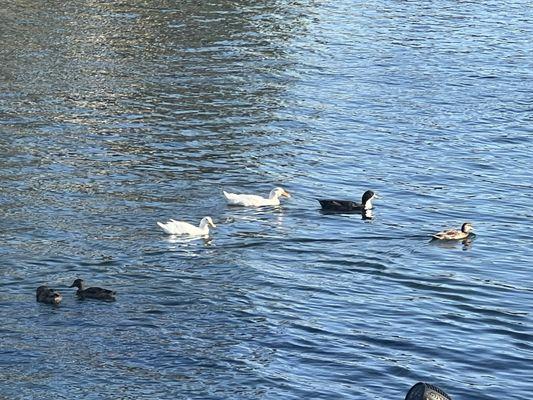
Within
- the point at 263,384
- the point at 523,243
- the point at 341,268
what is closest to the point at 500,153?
the point at 523,243

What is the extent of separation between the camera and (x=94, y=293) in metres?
19.3

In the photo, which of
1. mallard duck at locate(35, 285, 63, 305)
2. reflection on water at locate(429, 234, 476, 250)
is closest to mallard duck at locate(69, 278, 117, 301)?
mallard duck at locate(35, 285, 63, 305)

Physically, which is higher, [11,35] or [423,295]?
[11,35]

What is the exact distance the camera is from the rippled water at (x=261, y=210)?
17500 mm

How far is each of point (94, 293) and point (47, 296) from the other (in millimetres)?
698

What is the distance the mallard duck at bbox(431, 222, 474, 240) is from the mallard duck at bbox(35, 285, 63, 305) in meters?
7.64

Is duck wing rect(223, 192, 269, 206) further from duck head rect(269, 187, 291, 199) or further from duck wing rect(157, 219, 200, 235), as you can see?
duck wing rect(157, 219, 200, 235)

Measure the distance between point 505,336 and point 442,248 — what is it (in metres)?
4.65

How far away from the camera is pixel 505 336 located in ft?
62.4

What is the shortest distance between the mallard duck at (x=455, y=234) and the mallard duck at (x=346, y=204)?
214 cm

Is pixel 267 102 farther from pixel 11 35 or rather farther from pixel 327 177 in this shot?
pixel 11 35

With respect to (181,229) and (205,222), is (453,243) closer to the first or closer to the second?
(205,222)

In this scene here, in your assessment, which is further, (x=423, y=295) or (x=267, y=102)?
(x=267, y=102)

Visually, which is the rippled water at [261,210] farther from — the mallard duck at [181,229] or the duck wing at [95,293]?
the mallard duck at [181,229]
